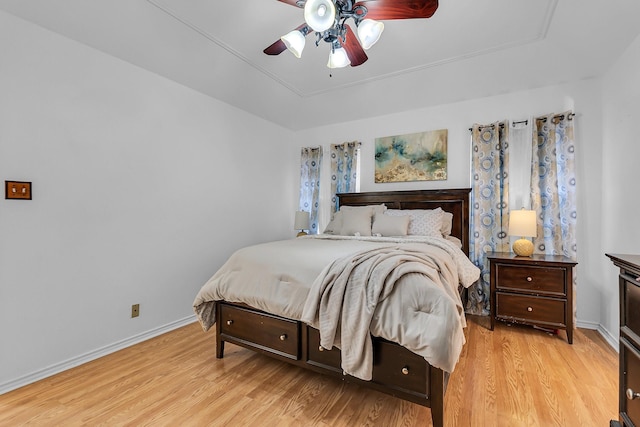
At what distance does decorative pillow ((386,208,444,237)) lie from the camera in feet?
10.2

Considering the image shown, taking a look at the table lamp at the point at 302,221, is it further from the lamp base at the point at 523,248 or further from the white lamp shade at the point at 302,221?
the lamp base at the point at 523,248

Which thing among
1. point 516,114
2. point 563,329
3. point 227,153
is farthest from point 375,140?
point 563,329

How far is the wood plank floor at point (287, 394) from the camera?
1.61 m

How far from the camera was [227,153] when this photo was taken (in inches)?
141

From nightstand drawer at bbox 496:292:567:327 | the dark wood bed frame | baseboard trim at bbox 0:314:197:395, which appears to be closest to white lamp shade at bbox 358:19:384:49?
the dark wood bed frame

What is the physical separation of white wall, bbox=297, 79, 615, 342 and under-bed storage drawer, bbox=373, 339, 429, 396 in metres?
2.24

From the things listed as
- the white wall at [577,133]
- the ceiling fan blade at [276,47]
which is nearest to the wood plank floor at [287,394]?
the white wall at [577,133]

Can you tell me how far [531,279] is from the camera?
2707 millimetres

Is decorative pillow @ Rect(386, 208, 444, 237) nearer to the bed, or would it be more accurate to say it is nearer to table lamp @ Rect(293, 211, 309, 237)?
the bed

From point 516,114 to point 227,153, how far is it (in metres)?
3.34

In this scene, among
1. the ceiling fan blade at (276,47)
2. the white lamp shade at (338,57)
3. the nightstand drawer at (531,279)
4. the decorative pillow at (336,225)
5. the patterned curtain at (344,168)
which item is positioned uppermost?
the ceiling fan blade at (276,47)

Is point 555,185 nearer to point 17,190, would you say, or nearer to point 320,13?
point 320,13

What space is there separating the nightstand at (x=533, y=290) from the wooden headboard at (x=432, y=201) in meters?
0.55

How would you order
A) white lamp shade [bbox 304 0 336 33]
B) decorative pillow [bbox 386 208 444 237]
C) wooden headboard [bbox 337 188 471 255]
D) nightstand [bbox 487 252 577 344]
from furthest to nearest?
wooden headboard [bbox 337 188 471 255] → decorative pillow [bbox 386 208 444 237] → nightstand [bbox 487 252 577 344] → white lamp shade [bbox 304 0 336 33]
